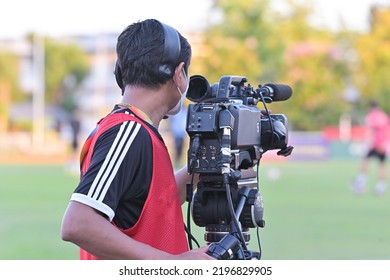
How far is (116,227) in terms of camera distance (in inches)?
98.7

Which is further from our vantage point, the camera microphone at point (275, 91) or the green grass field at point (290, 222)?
the green grass field at point (290, 222)

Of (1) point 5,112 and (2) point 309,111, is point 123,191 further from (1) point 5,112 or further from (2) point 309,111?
(1) point 5,112

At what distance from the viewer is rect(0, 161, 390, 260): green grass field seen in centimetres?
786

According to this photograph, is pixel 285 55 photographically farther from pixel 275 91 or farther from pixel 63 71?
pixel 275 91

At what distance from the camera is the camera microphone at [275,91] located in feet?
10.0

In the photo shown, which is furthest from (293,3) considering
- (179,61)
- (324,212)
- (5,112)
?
(179,61)

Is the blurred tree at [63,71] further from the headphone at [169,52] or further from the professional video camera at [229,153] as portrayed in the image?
the headphone at [169,52]

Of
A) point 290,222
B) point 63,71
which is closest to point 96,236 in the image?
point 290,222

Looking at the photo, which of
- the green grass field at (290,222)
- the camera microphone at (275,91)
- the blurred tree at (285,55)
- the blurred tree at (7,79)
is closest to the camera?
the camera microphone at (275,91)

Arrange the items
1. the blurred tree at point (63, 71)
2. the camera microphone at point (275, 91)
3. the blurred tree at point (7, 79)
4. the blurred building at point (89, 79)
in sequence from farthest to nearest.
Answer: the blurred building at point (89, 79), the blurred tree at point (63, 71), the blurred tree at point (7, 79), the camera microphone at point (275, 91)

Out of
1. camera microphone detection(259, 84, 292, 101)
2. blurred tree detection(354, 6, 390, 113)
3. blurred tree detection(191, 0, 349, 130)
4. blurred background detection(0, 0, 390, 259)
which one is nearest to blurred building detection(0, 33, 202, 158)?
blurred background detection(0, 0, 390, 259)

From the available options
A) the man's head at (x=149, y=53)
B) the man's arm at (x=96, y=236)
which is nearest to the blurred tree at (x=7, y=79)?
the man's head at (x=149, y=53)

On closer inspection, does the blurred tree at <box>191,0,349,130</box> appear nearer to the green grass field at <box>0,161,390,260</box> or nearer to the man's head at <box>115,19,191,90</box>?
the green grass field at <box>0,161,390,260</box>

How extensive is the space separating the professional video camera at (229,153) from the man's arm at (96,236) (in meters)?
0.29
